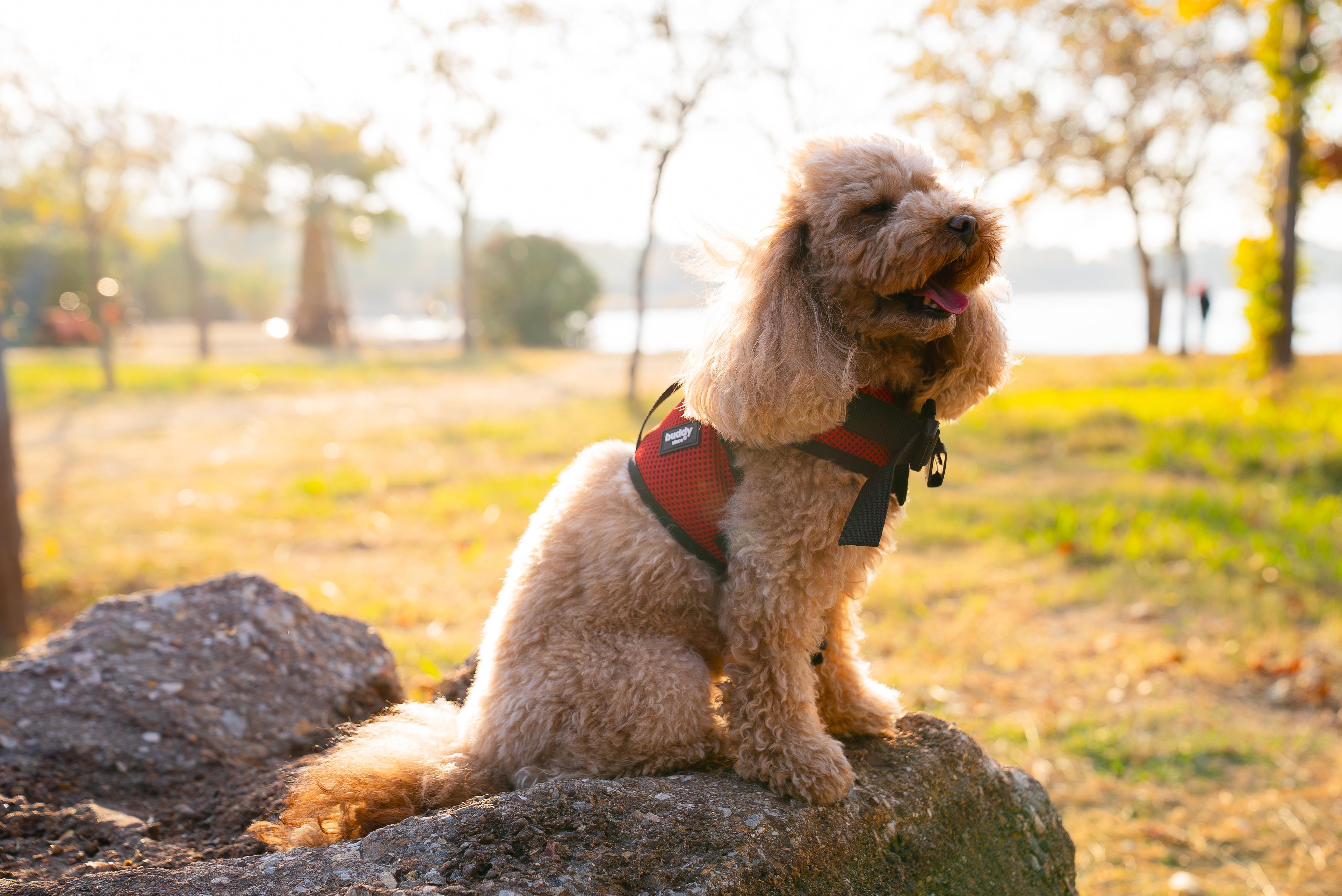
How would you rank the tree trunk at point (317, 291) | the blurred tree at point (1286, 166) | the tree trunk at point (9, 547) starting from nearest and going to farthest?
the tree trunk at point (9, 547) → the blurred tree at point (1286, 166) → the tree trunk at point (317, 291)

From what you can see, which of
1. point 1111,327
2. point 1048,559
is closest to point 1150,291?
point 1111,327

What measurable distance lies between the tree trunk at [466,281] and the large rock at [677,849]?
24.1 metres

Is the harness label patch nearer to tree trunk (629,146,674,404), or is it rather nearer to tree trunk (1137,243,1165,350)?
tree trunk (629,146,674,404)

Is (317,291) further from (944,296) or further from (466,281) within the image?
(944,296)

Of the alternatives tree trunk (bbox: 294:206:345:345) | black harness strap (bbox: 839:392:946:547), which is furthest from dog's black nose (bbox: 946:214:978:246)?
tree trunk (bbox: 294:206:345:345)

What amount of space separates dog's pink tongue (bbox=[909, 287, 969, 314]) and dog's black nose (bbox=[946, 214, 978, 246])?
5.7 inches

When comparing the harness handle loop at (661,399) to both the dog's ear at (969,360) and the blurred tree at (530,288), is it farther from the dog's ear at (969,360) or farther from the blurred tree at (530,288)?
the blurred tree at (530,288)

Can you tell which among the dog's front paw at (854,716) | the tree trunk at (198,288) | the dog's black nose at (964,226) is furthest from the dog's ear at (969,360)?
the tree trunk at (198,288)

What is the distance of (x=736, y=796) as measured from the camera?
226 centimetres

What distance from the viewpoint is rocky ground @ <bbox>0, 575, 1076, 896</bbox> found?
6.44 ft

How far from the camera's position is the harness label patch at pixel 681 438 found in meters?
2.53

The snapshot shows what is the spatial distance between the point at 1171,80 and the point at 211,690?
82.4ft

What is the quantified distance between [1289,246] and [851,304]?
11.0 m

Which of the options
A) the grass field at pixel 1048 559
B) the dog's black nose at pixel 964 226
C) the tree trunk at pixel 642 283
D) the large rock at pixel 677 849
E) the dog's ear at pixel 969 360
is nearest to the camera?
the large rock at pixel 677 849
